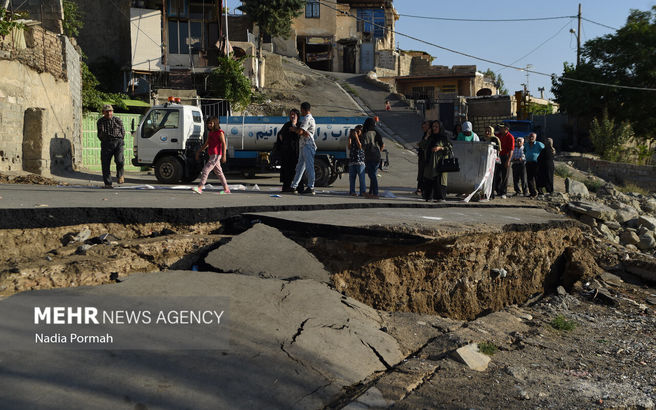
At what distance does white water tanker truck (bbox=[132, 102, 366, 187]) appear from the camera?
14.4 metres

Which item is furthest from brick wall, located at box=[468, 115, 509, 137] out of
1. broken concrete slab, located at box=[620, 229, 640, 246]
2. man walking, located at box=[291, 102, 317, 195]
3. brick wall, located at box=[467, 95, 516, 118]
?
man walking, located at box=[291, 102, 317, 195]

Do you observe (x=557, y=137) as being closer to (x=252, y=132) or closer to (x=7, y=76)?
(x=252, y=132)

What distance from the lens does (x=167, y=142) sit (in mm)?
14555

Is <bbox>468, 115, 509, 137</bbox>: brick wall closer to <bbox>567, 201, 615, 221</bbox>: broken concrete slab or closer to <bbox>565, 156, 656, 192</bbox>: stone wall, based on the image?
<bbox>565, 156, 656, 192</bbox>: stone wall

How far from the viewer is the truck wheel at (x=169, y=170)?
46.7ft

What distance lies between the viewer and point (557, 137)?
31.4m

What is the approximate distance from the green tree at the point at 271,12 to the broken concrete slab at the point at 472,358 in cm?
3400

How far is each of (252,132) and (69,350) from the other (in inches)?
518

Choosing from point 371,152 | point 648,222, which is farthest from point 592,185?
point 371,152

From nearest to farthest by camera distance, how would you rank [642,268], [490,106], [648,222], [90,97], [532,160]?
[642,268]
[648,222]
[532,160]
[90,97]
[490,106]

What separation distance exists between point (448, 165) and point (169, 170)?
7707 mm

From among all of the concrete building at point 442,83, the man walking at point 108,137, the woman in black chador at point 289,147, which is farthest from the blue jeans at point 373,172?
the concrete building at point 442,83

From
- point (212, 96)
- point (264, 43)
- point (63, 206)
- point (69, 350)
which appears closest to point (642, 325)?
point (69, 350)

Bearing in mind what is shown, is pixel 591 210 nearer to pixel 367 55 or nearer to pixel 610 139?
pixel 610 139
